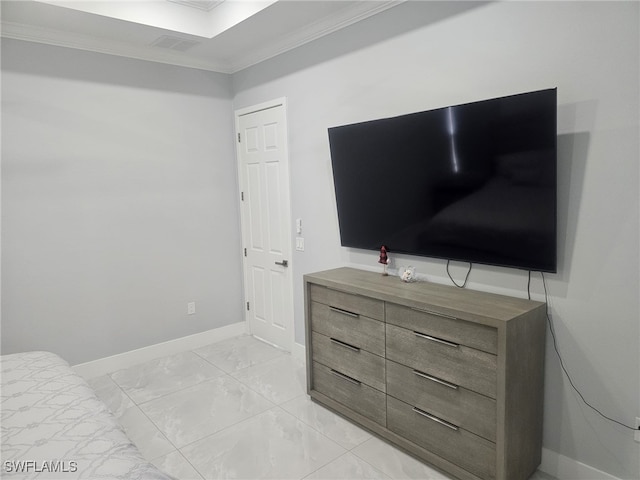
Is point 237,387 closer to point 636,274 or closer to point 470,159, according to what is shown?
point 470,159

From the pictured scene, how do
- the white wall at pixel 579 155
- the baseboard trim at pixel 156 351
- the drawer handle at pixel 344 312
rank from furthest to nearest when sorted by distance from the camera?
the baseboard trim at pixel 156 351 → the drawer handle at pixel 344 312 → the white wall at pixel 579 155

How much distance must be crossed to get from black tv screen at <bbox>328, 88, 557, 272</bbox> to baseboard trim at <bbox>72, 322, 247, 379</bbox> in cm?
204

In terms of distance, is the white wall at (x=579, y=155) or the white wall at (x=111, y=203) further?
the white wall at (x=111, y=203)

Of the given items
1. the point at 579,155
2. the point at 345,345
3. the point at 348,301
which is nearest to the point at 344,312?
the point at 348,301

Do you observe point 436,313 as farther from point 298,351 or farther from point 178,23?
point 178,23

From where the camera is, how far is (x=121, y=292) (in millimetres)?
3738

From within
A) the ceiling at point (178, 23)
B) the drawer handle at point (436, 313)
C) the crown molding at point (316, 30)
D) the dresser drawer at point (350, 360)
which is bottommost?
the dresser drawer at point (350, 360)

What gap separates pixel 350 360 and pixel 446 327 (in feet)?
2.68

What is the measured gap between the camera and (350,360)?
2742mm

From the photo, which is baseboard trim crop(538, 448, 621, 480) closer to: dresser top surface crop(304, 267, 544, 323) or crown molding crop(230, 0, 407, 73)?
dresser top surface crop(304, 267, 544, 323)

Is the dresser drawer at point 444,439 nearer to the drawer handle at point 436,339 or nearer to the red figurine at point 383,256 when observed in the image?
the drawer handle at point 436,339

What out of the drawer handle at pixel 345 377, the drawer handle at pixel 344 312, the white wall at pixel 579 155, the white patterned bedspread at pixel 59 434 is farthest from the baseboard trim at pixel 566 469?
the white patterned bedspread at pixel 59 434

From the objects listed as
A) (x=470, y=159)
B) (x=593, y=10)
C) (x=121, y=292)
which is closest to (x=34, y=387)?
(x=121, y=292)

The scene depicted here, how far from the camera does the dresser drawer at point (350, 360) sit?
256 centimetres
